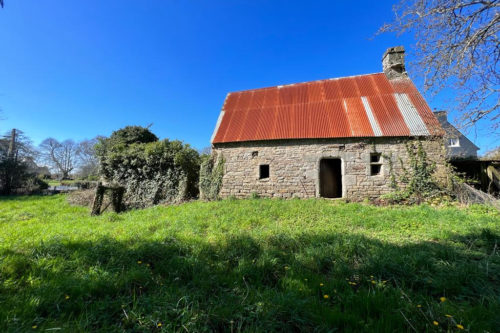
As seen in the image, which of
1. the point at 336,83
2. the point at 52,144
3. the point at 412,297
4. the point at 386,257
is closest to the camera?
the point at 412,297

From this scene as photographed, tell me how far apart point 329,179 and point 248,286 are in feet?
27.3

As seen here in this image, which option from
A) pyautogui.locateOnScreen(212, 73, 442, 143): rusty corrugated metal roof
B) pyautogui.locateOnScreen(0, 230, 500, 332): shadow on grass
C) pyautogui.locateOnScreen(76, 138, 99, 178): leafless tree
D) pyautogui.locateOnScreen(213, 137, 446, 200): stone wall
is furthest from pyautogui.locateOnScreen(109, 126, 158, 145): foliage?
pyautogui.locateOnScreen(76, 138, 99, 178): leafless tree

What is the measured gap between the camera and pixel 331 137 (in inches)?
338

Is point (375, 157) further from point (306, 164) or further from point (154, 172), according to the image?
point (154, 172)

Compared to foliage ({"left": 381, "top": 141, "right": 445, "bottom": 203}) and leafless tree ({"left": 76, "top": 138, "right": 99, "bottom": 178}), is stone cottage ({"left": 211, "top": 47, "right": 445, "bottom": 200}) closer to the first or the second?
foliage ({"left": 381, "top": 141, "right": 445, "bottom": 203})

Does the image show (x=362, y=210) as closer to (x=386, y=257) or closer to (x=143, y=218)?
(x=386, y=257)

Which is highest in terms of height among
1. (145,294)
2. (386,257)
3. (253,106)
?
(253,106)

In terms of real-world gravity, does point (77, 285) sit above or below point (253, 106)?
below

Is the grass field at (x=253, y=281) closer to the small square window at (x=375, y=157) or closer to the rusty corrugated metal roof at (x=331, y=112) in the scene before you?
the small square window at (x=375, y=157)

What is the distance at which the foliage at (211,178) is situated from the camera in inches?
372

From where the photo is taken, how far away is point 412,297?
7.13 feet

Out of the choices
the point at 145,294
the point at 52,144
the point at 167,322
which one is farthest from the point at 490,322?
the point at 52,144

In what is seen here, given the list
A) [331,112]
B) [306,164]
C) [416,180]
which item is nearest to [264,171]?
[306,164]

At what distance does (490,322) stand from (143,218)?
24.0ft
